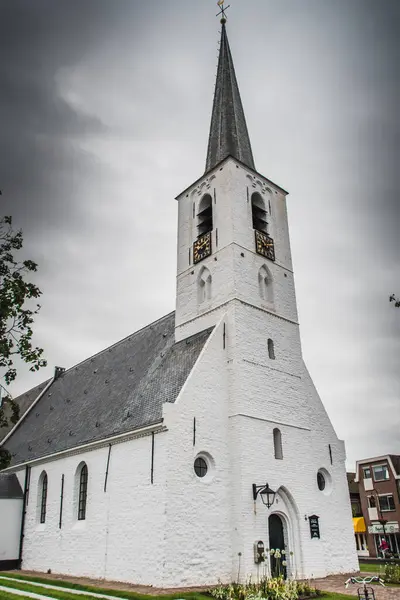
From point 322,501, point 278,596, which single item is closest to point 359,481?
point 322,501

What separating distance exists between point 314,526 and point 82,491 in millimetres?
9984

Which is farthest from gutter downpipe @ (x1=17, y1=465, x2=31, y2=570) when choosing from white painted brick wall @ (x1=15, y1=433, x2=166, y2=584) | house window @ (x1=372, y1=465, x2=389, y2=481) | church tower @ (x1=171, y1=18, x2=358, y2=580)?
house window @ (x1=372, y1=465, x2=389, y2=481)

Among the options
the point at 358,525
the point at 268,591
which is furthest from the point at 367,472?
the point at 268,591

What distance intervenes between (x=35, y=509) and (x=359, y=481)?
35.9 metres

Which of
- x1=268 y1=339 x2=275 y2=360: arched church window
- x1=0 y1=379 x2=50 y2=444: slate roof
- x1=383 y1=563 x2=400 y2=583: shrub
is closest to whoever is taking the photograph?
x1=383 y1=563 x2=400 y2=583: shrub

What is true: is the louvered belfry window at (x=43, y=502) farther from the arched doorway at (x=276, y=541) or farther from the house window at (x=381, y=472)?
the house window at (x=381, y=472)

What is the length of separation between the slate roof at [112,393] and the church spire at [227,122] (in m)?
9.54

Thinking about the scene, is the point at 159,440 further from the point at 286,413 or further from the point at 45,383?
the point at 45,383

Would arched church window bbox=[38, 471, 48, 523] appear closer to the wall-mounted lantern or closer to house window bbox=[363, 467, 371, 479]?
the wall-mounted lantern

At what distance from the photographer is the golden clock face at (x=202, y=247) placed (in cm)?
2458

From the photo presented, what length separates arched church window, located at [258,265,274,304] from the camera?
78.3 feet

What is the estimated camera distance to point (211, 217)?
2627 cm

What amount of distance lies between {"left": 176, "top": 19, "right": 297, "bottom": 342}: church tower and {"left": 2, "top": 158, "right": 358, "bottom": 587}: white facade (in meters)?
0.08

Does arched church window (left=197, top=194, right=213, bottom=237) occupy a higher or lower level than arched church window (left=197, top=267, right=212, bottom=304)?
higher
